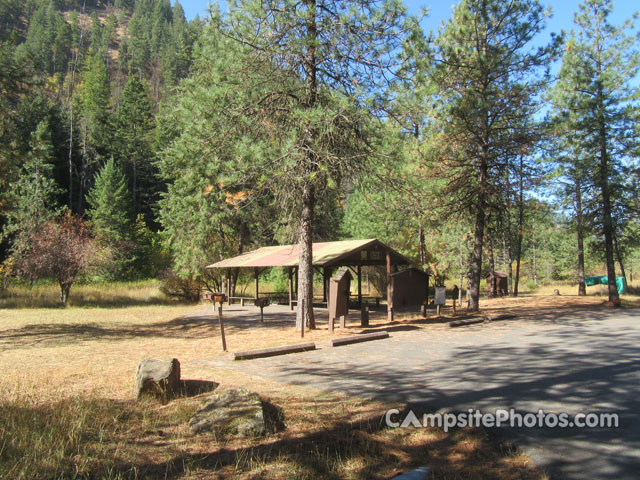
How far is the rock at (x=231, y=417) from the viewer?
14.8 feet

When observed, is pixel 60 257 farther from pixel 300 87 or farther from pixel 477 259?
pixel 477 259

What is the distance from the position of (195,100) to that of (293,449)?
10457mm

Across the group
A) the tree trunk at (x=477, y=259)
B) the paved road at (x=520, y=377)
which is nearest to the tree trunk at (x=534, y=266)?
the tree trunk at (x=477, y=259)

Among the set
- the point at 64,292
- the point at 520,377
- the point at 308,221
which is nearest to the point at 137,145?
the point at 64,292

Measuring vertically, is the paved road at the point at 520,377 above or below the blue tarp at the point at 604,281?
below

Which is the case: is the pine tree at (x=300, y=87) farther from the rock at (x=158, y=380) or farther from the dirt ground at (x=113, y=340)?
the rock at (x=158, y=380)

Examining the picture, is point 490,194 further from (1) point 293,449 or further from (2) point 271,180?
(1) point 293,449

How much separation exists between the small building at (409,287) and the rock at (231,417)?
10.1m

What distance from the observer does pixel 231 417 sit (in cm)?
466

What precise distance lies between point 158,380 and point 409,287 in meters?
10.7

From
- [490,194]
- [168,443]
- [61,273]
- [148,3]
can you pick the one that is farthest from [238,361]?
[148,3]

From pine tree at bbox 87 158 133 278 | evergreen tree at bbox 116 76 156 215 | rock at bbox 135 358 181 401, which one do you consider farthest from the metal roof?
evergreen tree at bbox 116 76 156 215

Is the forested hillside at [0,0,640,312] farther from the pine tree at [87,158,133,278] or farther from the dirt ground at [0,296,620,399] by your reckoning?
the pine tree at [87,158,133,278]

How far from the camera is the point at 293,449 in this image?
421 cm
